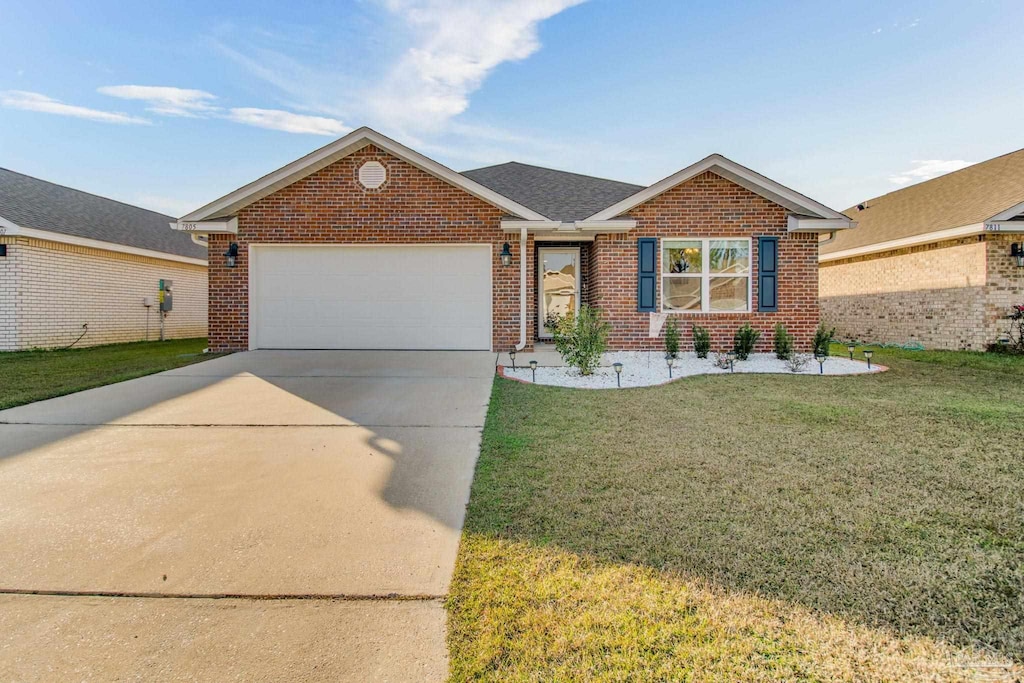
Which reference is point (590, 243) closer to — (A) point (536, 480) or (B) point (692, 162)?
(B) point (692, 162)

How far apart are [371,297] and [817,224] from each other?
8.92 m

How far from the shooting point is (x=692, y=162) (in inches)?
375

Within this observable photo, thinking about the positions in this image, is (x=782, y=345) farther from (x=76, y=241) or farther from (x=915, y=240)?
(x=76, y=241)

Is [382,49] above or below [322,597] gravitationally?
above

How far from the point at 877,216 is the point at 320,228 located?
16133mm

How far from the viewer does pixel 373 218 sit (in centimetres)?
977

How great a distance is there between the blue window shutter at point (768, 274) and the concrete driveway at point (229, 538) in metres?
7.08

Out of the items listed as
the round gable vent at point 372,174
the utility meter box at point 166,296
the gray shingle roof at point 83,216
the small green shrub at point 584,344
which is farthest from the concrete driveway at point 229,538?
the utility meter box at point 166,296

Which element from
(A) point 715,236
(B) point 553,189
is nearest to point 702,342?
(A) point 715,236

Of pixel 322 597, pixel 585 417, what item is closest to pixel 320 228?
pixel 585 417

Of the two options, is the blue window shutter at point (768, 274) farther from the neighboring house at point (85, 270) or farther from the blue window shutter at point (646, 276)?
the neighboring house at point (85, 270)

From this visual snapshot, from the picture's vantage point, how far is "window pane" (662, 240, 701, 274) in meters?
9.88

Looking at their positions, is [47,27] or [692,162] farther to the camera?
[47,27]

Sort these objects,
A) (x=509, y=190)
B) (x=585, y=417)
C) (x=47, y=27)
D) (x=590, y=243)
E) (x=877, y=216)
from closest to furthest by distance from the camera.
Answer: (x=585, y=417)
(x=47, y=27)
(x=590, y=243)
(x=509, y=190)
(x=877, y=216)
